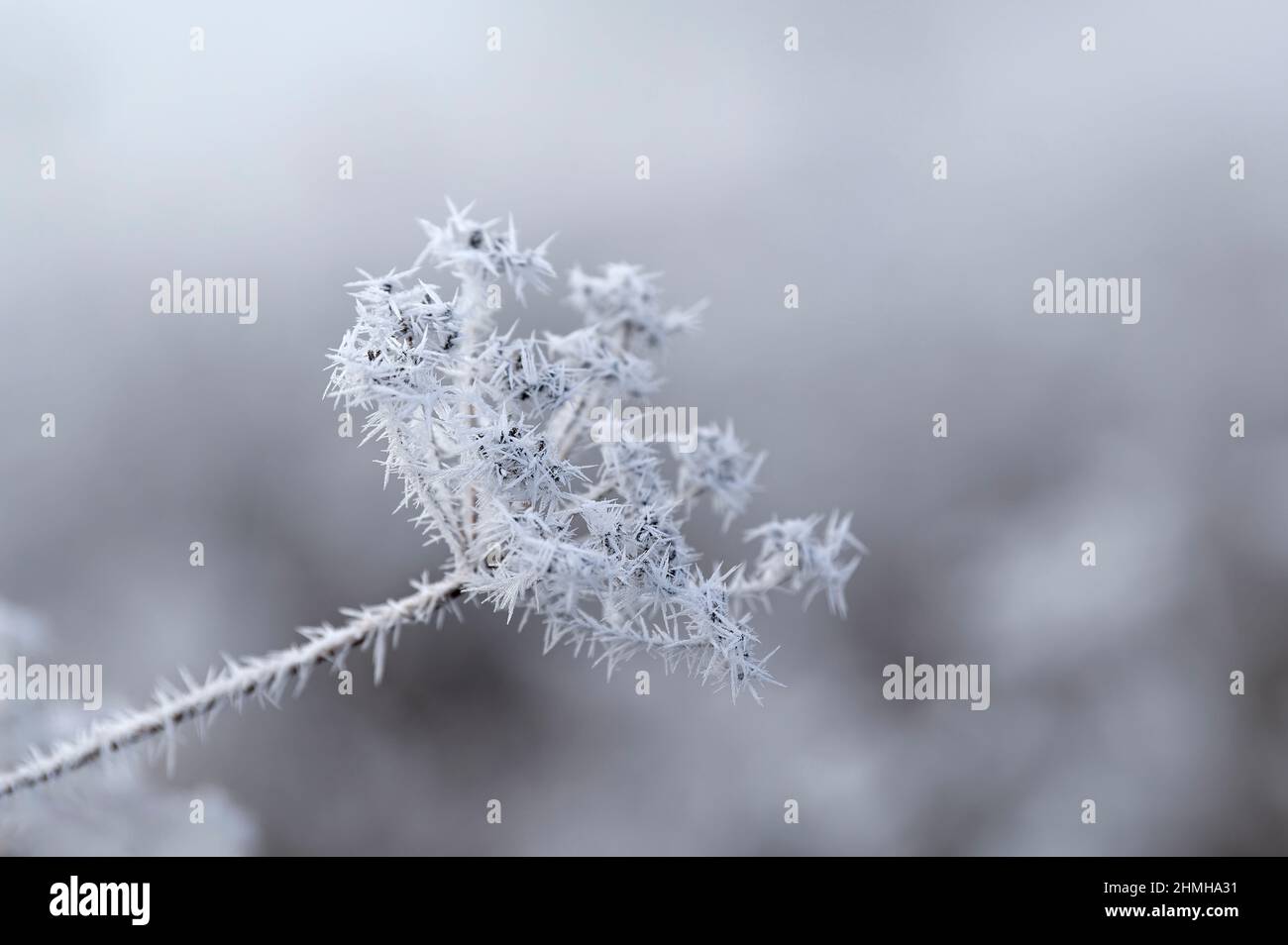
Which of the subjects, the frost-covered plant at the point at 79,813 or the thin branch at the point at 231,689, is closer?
the thin branch at the point at 231,689

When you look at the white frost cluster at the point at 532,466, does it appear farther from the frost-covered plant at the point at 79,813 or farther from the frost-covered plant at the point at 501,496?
the frost-covered plant at the point at 79,813

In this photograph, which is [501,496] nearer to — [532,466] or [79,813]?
[532,466]

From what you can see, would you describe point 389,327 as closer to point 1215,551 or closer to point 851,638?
point 851,638

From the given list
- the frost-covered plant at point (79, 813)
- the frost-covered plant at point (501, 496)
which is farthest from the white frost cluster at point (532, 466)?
the frost-covered plant at point (79, 813)

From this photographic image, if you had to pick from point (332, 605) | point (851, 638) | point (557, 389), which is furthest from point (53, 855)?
point (851, 638)

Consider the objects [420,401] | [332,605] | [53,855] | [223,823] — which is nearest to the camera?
[420,401]

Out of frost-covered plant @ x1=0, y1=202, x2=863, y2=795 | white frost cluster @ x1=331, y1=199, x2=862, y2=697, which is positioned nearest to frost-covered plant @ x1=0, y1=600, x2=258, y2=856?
frost-covered plant @ x1=0, y1=202, x2=863, y2=795

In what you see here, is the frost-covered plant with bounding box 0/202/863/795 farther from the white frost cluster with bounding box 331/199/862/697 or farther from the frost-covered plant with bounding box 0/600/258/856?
the frost-covered plant with bounding box 0/600/258/856

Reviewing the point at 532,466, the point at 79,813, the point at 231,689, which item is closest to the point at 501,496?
the point at 532,466
